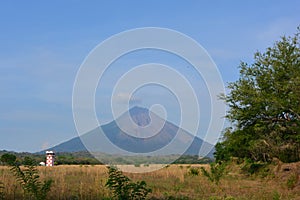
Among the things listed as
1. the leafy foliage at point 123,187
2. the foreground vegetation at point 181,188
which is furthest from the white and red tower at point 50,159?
the leafy foliage at point 123,187

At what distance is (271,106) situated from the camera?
2617 centimetres

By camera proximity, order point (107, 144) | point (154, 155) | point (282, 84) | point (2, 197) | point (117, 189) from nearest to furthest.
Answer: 1. point (117, 189)
2. point (2, 197)
3. point (107, 144)
4. point (154, 155)
5. point (282, 84)

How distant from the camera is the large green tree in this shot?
25812 millimetres

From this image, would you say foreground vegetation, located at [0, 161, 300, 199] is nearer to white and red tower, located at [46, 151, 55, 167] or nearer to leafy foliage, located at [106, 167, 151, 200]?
leafy foliage, located at [106, 167, 151, 200]

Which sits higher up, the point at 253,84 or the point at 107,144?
the point at 253,84

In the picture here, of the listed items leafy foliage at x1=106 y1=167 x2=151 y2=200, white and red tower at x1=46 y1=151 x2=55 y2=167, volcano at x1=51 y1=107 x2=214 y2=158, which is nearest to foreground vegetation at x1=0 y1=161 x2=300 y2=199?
leafy foliage at x1=106 y1=167 x2=151 y2=200

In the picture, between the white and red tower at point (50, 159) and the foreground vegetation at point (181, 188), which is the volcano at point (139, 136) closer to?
the foreground vegetation at point (181, 188)

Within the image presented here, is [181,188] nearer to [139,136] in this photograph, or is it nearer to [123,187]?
[139,136]

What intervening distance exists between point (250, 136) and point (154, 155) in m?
14.0

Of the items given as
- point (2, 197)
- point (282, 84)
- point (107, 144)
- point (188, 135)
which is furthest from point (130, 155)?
point (282, 84)

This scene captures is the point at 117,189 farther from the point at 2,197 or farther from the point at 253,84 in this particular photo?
the point at 253,84

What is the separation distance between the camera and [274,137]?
2734cm

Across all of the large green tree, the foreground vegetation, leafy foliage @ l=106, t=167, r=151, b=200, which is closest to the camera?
leafy foliage @ l=106, t=167, r=151, b=200

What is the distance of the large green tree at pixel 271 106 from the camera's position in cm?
2581
